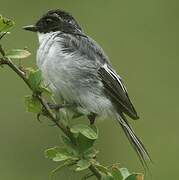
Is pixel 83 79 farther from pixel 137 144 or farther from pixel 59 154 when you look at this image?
pixel 59 154

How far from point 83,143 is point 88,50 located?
1.35 meters

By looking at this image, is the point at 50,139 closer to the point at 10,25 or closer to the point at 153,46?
the point at 153,46

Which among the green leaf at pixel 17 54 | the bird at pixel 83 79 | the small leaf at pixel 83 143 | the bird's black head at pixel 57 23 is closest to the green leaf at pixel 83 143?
the small leaf at pixel 83 143

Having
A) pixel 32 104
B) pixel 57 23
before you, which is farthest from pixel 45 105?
pixel 57 23

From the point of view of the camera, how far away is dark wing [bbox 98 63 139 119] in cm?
392

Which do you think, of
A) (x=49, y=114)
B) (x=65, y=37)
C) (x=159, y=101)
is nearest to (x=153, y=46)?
(x=159, y=101)

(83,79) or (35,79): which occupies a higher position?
(35,79)

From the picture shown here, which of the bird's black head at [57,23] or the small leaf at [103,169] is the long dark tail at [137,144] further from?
the small leaf at [103,169]

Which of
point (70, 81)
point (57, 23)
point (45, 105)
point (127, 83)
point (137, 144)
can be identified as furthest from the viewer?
point (127, 83)

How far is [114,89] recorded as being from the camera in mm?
3994

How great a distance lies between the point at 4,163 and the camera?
6.23 m

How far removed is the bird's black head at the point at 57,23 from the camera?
14.1 ft

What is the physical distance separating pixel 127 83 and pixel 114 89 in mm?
3291

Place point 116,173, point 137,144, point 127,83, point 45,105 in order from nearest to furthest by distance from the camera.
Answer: point 116,173, point 45,105, point 137,144, point 127,83
